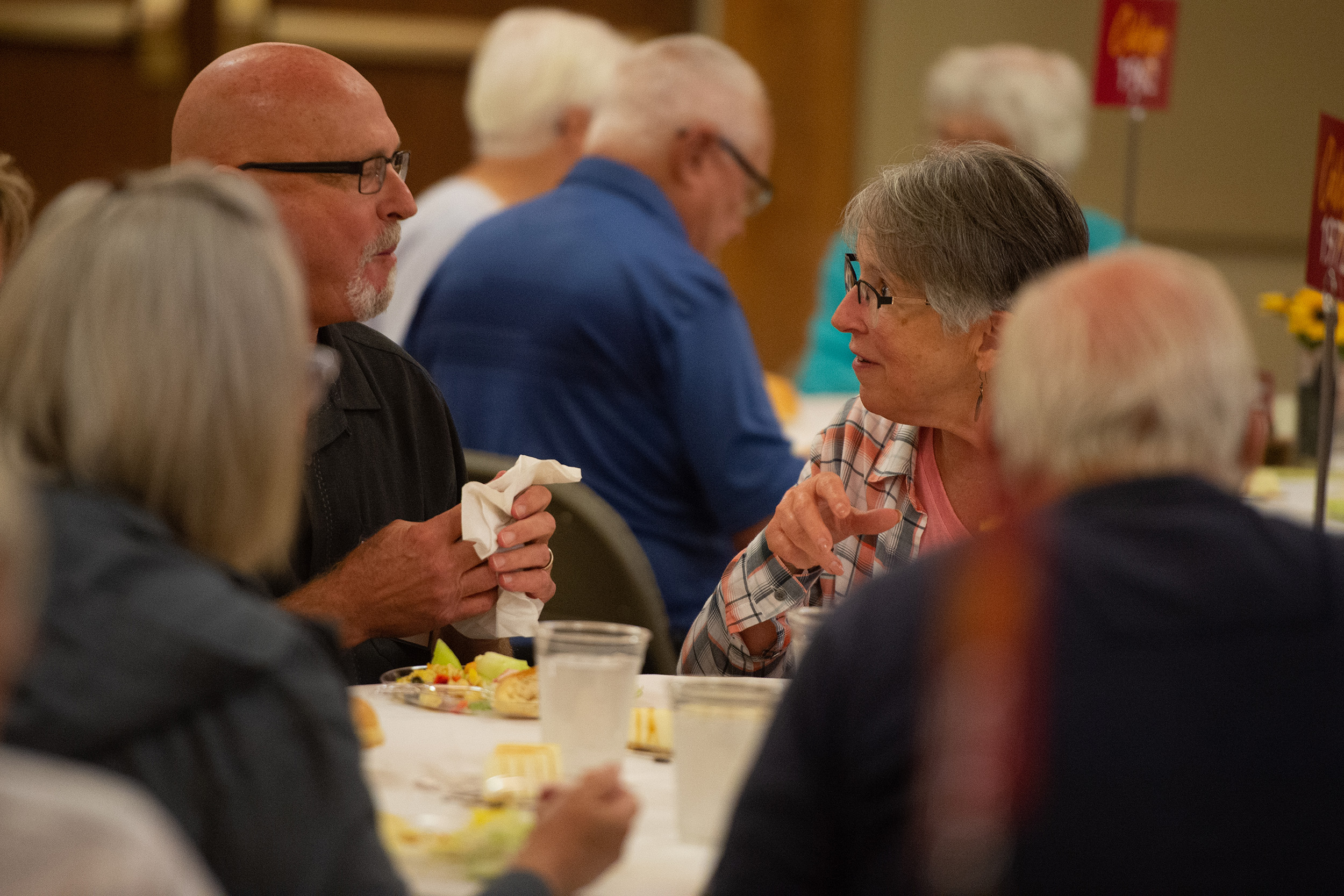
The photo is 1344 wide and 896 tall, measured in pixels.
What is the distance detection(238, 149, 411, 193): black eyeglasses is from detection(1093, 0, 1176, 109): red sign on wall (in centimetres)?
Answer: 260

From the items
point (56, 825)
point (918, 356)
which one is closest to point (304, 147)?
point (918, 356)

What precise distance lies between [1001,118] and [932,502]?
113 inches

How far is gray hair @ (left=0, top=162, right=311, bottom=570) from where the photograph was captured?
1004 millimetres

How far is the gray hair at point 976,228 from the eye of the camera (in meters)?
1.96

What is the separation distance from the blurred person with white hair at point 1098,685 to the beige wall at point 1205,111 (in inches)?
196

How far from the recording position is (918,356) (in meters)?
2.01

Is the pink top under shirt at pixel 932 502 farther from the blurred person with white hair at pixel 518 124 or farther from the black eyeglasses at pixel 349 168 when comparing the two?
the blurred person with white hair at pixel 518 124

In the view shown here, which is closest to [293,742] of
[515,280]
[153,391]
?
[153,391]

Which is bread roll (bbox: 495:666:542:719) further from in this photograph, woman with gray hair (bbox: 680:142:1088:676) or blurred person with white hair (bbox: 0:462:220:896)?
blurred person with white hair (bbox: 0:462:220:896)

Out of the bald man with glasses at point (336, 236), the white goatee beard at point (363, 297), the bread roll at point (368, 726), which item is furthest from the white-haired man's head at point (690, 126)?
the bread roll at point (368, 726)

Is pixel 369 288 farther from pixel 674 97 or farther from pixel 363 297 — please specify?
pixel 674 97

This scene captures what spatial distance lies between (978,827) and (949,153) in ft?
4.11

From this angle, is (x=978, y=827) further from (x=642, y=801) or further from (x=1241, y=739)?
(x=642, y=801)

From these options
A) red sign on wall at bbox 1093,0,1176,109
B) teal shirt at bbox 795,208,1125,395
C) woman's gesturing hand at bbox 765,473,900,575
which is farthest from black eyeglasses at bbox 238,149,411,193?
red sign on wall at bbox 1093,0,1176,109
